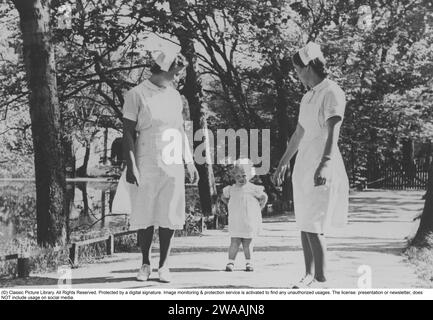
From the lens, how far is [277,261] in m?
6.00

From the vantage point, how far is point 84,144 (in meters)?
8.58

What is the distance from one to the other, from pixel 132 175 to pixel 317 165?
60.4 inches

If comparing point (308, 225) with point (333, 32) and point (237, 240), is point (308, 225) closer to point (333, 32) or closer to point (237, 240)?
point (237, 240)

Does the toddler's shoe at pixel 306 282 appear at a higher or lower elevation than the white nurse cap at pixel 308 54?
lower

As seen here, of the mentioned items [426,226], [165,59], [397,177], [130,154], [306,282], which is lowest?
[306,282]

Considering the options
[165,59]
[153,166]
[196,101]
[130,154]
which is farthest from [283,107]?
[130,154]

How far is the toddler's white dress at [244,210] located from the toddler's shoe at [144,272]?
95 cm

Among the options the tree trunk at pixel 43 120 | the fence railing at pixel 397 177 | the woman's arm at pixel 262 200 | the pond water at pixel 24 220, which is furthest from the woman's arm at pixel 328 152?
the fence railing at pixel 397 177

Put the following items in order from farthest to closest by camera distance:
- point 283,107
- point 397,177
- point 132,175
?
1. point 397,177
2. point 283,107
3. point 132,175

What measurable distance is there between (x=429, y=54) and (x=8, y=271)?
5.22 meters

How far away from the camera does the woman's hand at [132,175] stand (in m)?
4.98

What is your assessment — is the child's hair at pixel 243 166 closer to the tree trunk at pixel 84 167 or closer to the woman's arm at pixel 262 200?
the woman's arm at pixel 262 200

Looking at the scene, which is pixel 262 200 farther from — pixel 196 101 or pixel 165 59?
pixel 196 101

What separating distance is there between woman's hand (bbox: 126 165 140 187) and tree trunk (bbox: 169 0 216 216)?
243 cm
